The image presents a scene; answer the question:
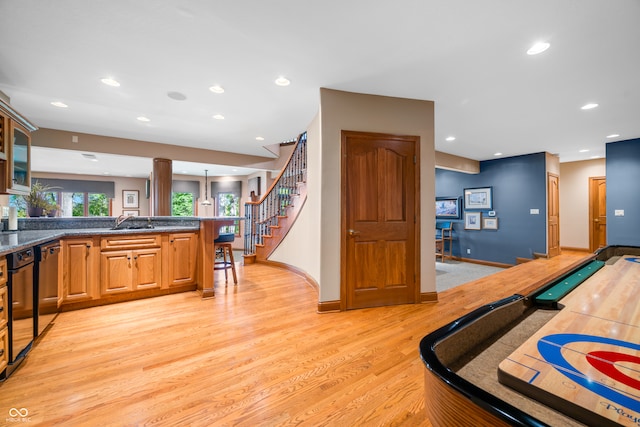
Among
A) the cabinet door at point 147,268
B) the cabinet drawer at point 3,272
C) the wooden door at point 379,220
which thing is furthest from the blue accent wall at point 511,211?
the cabinet drawer at point 3,272

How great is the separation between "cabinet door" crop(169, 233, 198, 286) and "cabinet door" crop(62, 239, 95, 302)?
0.81 meters

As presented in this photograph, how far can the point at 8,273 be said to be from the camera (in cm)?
183

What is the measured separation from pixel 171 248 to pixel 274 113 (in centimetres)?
237

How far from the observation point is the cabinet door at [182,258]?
3496mm

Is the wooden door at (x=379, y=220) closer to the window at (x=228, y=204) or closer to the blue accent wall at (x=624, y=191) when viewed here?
the blue accent wall at (x=624, y=191)

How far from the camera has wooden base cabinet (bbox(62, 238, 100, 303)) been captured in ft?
9.53

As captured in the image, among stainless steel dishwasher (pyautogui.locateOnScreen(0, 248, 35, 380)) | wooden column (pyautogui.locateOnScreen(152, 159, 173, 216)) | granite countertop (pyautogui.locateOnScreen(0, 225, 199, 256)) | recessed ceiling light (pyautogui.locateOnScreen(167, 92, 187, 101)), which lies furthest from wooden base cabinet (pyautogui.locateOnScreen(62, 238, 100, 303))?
wooden column (pyautogui.locateOnScreen(152, 159, 173, 216))

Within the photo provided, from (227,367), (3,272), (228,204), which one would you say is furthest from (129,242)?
(228,204)

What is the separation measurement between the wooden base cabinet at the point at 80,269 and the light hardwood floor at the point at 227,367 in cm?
21

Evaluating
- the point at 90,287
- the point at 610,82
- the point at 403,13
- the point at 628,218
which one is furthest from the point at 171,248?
the point at 628,218

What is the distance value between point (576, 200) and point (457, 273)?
16.6ft

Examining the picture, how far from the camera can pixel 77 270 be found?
296cm

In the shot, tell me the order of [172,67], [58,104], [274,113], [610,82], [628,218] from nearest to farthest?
[172,67] → [610,82] → [58,104] → [274,113] → [628,218]

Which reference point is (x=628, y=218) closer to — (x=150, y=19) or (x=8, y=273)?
(x=150, y=19)
